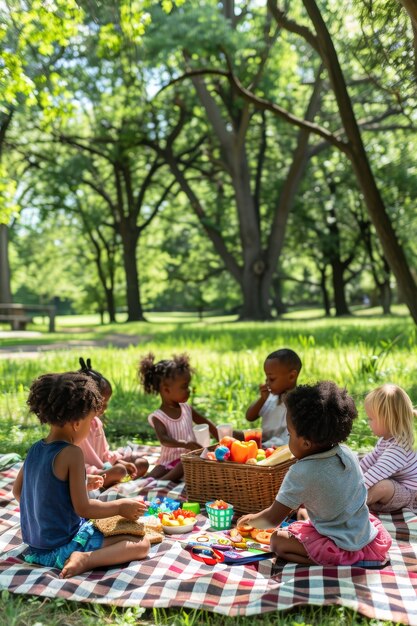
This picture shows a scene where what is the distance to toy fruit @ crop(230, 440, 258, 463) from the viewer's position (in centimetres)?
426

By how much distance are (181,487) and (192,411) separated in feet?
2.67

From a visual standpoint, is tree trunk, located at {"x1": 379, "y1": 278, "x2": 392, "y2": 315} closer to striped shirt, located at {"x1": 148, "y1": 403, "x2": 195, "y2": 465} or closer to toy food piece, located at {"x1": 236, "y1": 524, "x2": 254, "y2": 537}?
striped shirt, located at {"x1": 148, "y1": 403, "x2": 195, "y2": 465}

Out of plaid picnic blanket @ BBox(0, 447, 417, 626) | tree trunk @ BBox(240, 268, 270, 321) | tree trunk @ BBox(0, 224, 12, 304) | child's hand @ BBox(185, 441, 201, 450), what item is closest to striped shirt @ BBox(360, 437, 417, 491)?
plaid picnic blanket @ BBox(0, 447, 417, 626)

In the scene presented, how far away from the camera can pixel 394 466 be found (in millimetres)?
4078

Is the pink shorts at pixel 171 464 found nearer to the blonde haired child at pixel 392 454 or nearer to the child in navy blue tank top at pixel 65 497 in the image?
the blonde haired child at pixel 392 454

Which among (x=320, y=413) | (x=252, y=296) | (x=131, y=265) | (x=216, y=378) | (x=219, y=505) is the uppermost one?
(x=131, y=265)

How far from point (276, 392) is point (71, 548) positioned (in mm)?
2138

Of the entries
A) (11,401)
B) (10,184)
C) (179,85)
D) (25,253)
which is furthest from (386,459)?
(25,253)

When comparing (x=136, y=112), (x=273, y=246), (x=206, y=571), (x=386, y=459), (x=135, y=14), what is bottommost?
(x=206, y=571)

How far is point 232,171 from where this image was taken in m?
19.4

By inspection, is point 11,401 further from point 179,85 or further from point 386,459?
point 179,85

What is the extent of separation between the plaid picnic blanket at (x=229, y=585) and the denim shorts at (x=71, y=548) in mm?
54

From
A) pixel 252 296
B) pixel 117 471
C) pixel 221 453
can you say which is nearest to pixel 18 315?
pixel 252 296

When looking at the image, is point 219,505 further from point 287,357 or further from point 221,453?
point 287,357
